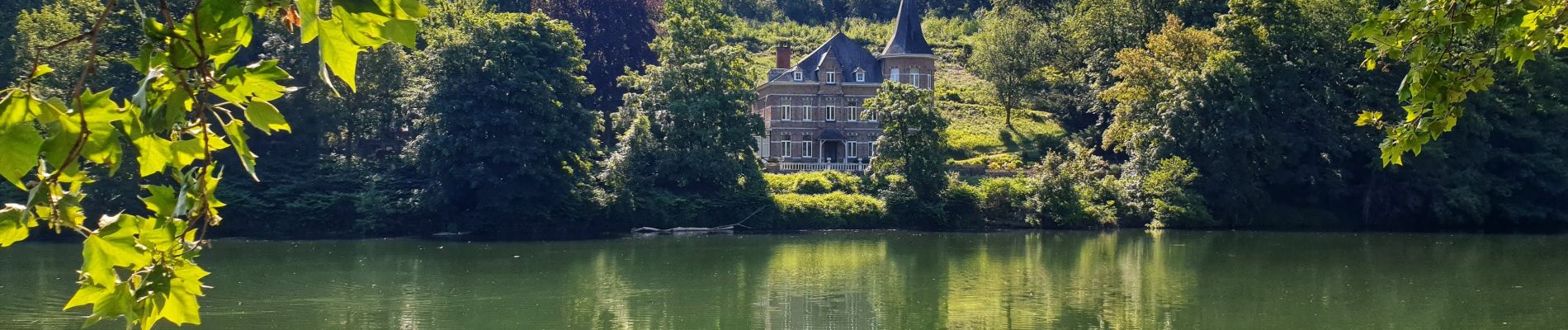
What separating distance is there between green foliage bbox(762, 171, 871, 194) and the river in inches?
264

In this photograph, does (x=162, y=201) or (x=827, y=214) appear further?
(x=827, y=214)

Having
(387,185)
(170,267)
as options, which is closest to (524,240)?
(387,185)

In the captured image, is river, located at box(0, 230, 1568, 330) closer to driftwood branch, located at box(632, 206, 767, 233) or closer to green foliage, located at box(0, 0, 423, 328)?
driftwood branch, located at box(632, 206, 767, 233)

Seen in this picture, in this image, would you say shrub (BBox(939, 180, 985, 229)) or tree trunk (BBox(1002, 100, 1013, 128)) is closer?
shrub (BBox(939, 180, 985, 229))

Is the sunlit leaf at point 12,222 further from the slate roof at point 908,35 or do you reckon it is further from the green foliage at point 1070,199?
the slate roof at point 908,35

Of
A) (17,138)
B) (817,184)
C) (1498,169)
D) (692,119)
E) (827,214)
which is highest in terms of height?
(692,119)

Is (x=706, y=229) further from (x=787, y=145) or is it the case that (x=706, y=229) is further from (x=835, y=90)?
(x=835, y=90)

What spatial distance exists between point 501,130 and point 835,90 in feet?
51.2

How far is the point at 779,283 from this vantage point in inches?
897

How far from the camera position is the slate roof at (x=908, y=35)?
48.2m

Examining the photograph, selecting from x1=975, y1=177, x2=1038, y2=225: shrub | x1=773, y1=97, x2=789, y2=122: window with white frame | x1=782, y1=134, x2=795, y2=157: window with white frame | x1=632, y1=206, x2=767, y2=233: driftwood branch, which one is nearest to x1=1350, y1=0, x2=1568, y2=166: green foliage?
x1=632, y1=206, x2=767, y2=233: driftwood branch

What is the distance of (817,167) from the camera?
45781 millimetres

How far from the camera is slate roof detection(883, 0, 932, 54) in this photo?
48.2 m

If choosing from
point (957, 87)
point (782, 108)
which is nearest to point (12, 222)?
point (782, 108)
